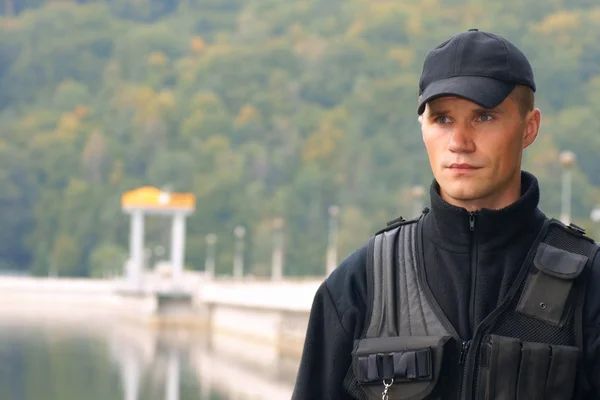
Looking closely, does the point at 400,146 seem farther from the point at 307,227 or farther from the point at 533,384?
the point at 533,384

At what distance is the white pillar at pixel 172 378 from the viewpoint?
128 ft

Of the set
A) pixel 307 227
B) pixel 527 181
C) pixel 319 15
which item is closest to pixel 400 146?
pixel 307 227

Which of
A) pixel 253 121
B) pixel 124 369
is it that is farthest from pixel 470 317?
pixel 253 121

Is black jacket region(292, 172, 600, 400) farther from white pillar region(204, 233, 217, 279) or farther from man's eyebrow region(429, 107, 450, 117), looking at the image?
white pillar region(204, 233, 217, 279)

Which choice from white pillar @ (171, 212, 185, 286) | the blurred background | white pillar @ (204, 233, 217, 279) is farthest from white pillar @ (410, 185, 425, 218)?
white pillar @ (204, 233, 217, 279)

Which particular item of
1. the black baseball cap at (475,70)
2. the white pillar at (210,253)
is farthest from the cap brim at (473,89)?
the white pillar at (210,253)

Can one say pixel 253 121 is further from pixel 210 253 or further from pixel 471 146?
pixel 471 146

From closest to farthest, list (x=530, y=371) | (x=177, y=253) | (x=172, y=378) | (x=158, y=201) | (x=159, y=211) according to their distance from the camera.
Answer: (x=530, y=371) → (x=172, y=378) → (x=177, y=253) → (x=159, y=211) → (x=158, y=201)

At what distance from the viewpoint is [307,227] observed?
117 metres

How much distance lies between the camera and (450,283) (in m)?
3.03

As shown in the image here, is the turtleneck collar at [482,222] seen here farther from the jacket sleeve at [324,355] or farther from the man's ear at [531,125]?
the jacket sleeve at [324,355]

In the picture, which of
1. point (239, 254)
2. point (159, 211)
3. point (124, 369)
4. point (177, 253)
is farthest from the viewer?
point (239, 254)

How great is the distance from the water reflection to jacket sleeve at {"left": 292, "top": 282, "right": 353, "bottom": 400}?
32725mm

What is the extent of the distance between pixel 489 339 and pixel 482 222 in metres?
0.23
